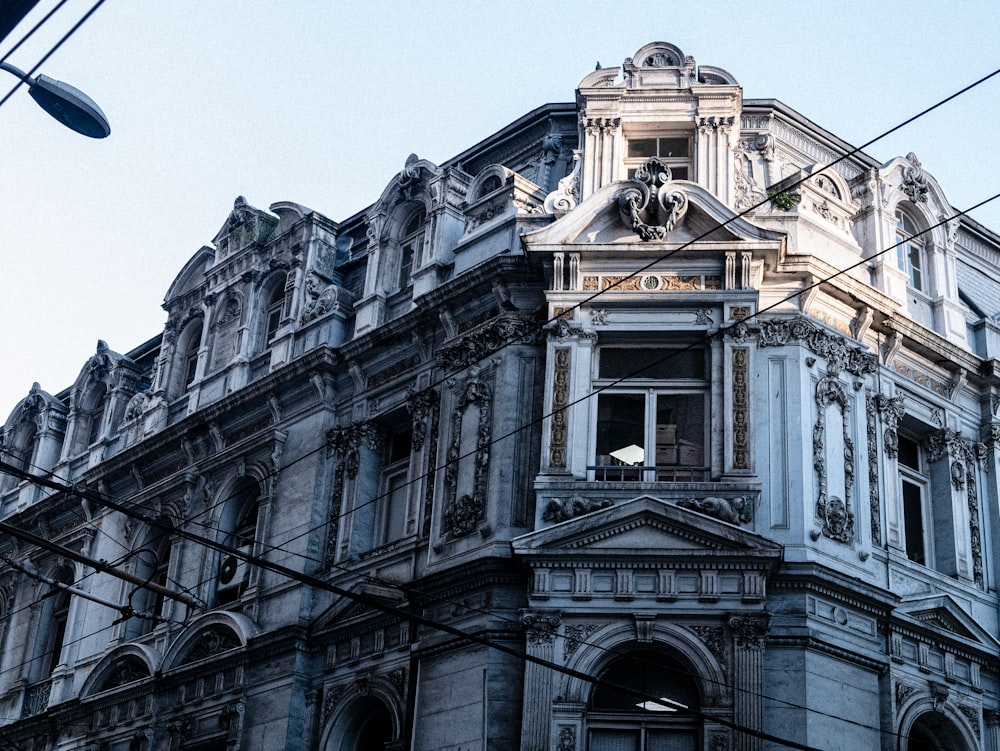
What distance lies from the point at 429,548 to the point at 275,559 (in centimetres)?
439

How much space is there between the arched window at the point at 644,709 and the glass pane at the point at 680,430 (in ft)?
10.7

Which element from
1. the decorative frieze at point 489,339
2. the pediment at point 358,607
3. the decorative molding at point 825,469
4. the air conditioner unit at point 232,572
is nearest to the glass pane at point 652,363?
the decorative frieze at point 489,339

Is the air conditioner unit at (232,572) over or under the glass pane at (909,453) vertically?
under

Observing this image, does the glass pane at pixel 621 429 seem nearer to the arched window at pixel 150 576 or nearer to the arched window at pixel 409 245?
the arched window at pixel 409 245

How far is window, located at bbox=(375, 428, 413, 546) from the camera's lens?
26.9 metres

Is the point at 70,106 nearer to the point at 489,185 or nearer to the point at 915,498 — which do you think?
the point at 489,185

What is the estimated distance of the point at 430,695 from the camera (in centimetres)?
2338

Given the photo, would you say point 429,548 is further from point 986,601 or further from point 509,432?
point 986,601

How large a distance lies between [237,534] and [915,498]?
493 inches

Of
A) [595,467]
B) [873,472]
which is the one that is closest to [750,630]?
[595,467]

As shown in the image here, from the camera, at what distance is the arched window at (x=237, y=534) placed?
2900 cm

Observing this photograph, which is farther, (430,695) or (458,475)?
(458,475)

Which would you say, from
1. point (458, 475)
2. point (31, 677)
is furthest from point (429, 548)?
point (31, 677)

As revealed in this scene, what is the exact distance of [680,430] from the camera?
79.3ft
